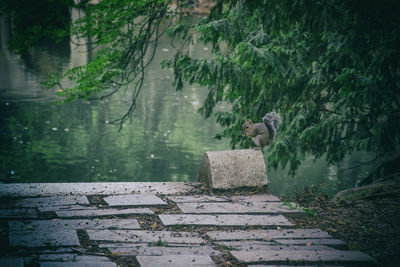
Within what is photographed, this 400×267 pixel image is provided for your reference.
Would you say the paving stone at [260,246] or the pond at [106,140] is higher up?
the paving stone at [260,246]

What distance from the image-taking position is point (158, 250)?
356 cm

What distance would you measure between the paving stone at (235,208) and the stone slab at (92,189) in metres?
0.58

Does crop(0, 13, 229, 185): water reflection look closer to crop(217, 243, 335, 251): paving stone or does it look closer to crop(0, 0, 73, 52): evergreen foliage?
crop(0, 0, 73, 52): evergreen foliage

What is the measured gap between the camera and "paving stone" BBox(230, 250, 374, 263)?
11.3ft

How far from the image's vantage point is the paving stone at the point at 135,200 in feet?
15.5

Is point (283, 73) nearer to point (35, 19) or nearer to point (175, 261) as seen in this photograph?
point (35, 19)

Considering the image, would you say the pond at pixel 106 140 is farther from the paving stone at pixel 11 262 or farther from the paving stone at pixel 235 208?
the paving stone at pixel 11 262

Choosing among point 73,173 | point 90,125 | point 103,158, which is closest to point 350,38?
point 73,173

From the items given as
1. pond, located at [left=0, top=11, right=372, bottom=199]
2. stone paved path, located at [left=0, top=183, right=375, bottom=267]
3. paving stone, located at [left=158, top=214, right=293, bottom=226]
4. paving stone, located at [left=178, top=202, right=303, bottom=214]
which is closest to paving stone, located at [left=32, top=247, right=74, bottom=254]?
stone paved path, located at [left=0, top=183, right=375, bottom=267]

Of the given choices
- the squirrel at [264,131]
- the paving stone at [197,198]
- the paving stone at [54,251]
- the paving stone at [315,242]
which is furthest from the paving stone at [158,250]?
the squirrel at [264,131]

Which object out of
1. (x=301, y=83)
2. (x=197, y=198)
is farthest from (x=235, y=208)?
(x=301, y=83)

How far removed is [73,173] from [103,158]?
141cm

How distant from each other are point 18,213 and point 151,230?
1.26 meters

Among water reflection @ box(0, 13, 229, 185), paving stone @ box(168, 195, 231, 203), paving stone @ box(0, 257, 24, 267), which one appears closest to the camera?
paving stone @ box(0, 257, 24, 267)
